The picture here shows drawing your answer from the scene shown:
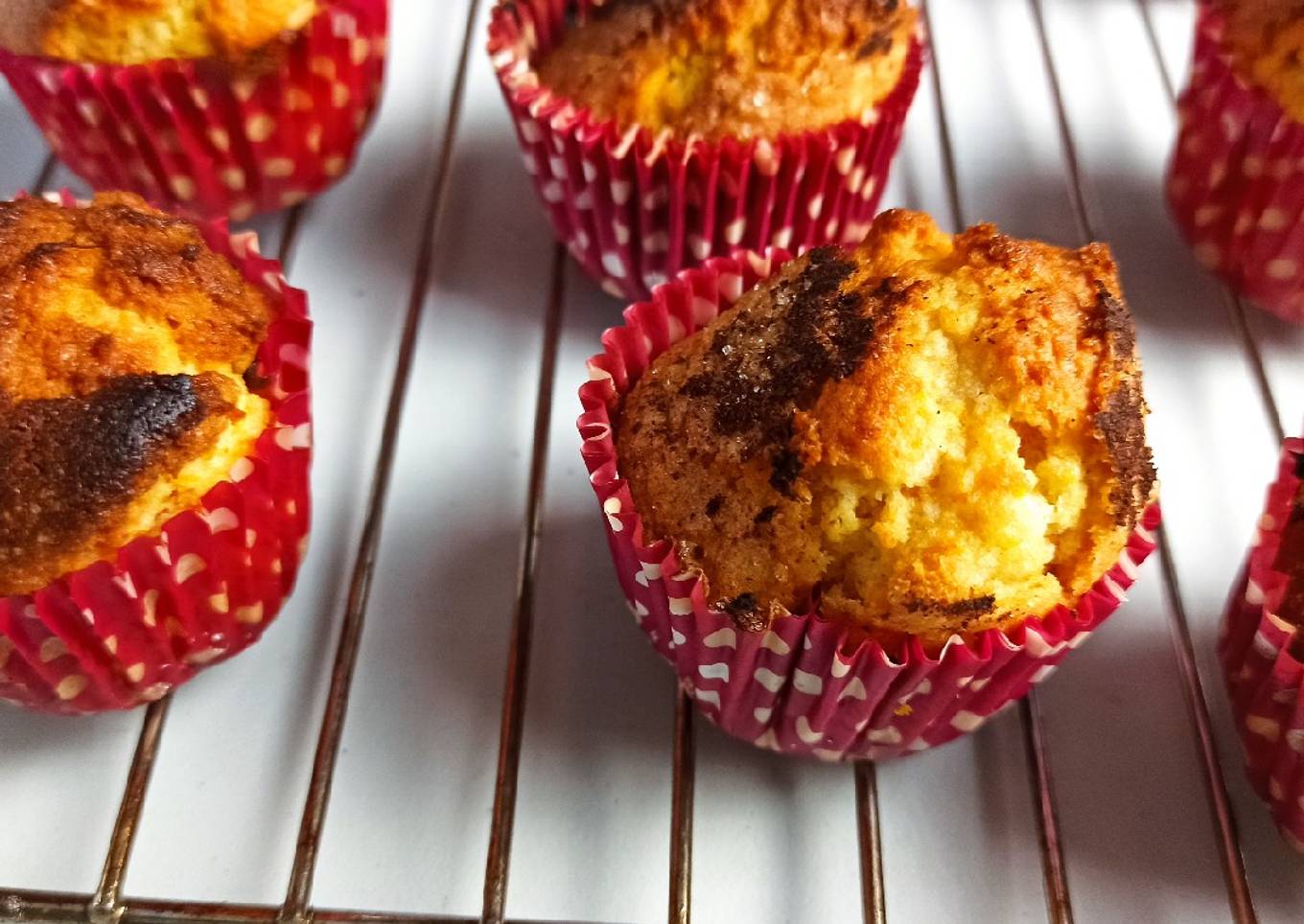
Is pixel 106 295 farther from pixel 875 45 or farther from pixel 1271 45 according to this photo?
pixel 1271 45

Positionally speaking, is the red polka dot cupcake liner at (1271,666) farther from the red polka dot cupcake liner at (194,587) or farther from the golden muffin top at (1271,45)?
the red polka dot cupcake liner at (194,587)

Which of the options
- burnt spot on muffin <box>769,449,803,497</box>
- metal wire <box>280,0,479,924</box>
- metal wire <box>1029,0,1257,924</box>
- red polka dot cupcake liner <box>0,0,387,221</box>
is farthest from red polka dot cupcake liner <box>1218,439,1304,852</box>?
red polka dot cupcake liner <box>0,0,387,221</box>

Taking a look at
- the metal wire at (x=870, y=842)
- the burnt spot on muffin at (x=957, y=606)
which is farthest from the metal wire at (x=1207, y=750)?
the burnt spot on muffin at (x=957, y=606)

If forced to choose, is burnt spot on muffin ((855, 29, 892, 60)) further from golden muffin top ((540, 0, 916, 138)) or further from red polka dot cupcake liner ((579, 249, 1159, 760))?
red polka dot cupcake liner ((579, 249, 1159, 760))

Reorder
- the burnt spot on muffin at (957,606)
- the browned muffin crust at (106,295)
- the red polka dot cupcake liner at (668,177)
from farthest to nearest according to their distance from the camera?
the red polka dot cupcake liner at (668,177), the browned muffin crust at (106,295), the burnt spot on muffin at (957,606)

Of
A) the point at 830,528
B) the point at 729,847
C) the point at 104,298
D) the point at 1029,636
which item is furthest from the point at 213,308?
the point at 1029,636
